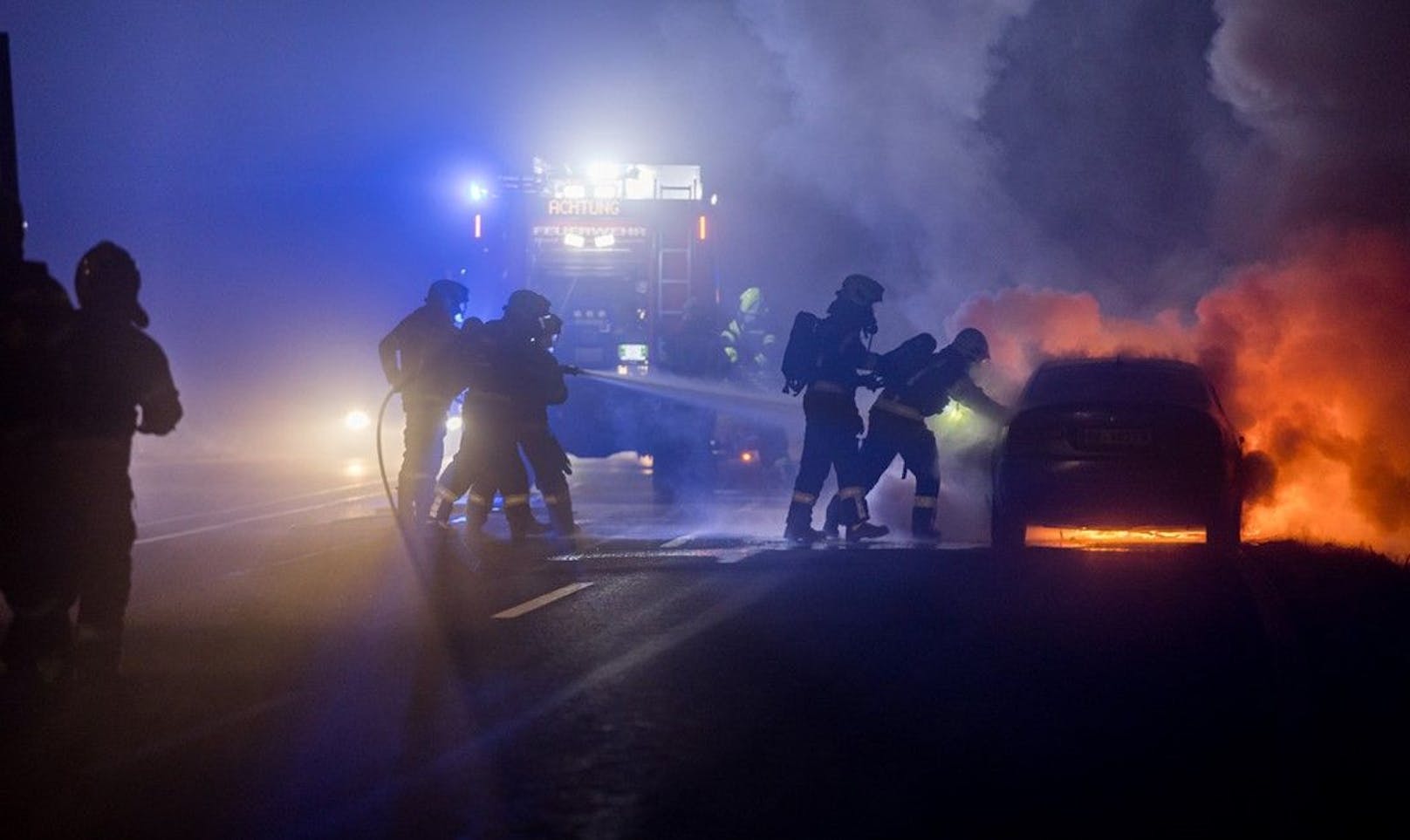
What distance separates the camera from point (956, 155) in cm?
4144


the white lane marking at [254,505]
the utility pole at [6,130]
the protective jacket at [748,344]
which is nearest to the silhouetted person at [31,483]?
the utility pole at [6,130]

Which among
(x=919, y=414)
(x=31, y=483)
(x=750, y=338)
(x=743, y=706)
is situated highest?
(x=750, y=338)

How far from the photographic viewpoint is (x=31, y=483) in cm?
814

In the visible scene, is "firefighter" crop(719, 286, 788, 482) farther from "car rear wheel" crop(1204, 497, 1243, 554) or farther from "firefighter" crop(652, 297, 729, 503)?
"car rear wheel" crop(1204, 497, 1243, 554)

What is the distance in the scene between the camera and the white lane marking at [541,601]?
10705 mm

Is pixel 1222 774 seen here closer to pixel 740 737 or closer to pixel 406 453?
pixel 740 737

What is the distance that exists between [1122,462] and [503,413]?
18.0 ft

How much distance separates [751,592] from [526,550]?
4338mm

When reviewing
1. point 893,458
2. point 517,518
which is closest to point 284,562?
point 517,518

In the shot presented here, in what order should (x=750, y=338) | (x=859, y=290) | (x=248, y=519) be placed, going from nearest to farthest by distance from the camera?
(x=859, y=290)
(x=248, y=519)
(x=750, y=338)

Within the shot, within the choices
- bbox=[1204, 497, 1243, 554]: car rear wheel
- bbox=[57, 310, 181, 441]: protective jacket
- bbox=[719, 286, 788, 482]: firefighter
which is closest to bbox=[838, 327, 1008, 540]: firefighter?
bbox=[1204, 497, 1243, 554]: car rear wheel

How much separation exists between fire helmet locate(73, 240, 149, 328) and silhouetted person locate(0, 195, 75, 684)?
20 cm

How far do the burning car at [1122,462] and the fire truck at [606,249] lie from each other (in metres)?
11.8

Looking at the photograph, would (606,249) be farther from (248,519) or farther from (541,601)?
(541,601)
